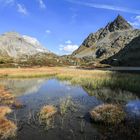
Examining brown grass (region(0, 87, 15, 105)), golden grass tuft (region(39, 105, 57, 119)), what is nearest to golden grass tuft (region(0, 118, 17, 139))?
golden grass tuft (region(39, 105, 57, 119))

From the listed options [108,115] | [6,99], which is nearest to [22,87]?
[6,99]

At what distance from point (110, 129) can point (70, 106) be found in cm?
849

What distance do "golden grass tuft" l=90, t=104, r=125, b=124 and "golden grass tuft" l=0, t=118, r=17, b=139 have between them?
6628 millimetres

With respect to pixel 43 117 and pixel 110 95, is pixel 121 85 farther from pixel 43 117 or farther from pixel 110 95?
pixel 43 117

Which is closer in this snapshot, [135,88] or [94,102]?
[94,102]

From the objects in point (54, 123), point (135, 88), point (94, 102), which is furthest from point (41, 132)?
point (135, 88)

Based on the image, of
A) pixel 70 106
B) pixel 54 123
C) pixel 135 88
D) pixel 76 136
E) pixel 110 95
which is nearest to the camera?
pixel 76 136

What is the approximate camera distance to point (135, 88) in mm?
39219

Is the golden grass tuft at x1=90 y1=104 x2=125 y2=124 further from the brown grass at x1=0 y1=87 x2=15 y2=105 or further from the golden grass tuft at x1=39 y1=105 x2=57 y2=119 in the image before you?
the brown grass at x1=0 y1=87 x2=15 y2=105

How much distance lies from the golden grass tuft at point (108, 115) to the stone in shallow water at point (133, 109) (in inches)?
68.8

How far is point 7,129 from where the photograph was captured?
18844 millimetres

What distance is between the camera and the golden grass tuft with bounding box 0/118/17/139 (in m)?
17.8

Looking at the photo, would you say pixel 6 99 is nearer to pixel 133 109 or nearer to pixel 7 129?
pixel 7 129

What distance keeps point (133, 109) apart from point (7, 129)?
1311cm
